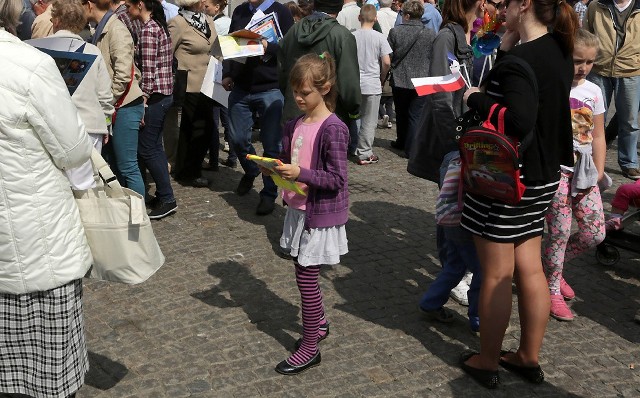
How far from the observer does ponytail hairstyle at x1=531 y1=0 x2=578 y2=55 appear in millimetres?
4016

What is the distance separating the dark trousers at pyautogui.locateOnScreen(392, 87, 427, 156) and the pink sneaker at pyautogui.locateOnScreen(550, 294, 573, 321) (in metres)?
4.62

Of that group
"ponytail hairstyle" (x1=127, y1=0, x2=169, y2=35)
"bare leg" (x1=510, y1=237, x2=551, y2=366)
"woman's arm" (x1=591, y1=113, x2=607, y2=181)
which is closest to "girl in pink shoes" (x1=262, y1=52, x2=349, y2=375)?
"bare leg" (x1=510, y1=237, x2=551, y2=366)

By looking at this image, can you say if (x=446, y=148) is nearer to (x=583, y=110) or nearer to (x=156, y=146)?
(x=583, y=110)

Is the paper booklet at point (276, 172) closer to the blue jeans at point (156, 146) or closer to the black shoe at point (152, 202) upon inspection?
the blue jeans at point (156, 146)

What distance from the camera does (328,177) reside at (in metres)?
4.35

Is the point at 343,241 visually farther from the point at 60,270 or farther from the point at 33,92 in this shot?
the point at 33,92

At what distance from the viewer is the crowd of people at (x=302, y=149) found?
3453mm

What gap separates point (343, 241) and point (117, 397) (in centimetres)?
141

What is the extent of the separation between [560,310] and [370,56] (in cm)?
499

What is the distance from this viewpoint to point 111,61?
252 inches

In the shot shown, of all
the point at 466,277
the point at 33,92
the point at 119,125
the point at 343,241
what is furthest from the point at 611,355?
the point at 119,125

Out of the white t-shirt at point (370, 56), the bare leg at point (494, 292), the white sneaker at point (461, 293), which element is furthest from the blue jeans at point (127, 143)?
the white t-shirt at point (370, 56)

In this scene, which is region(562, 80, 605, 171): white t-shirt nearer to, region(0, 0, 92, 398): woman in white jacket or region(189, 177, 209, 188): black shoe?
region(0, 0, 92, 398): woman in white jacket

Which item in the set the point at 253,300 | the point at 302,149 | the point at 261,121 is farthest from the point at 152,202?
the point at 302,149
